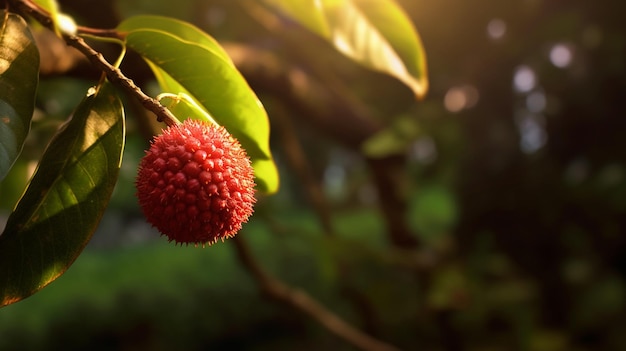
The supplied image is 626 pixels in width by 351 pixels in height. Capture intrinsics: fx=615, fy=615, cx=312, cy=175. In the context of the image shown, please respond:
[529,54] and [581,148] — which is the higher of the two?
[529,54]

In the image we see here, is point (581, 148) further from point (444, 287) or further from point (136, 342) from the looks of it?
point (136, 342)

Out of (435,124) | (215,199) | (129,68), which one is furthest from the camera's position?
(435,124)

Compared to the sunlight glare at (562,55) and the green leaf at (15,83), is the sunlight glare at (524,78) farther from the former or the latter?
the green leaf at (15,83)

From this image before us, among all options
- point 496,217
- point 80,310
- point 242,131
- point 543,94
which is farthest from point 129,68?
point 80,310

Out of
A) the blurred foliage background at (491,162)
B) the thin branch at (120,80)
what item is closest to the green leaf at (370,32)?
the thin branch at (120,80)

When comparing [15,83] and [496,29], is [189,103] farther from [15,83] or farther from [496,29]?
[496,29]

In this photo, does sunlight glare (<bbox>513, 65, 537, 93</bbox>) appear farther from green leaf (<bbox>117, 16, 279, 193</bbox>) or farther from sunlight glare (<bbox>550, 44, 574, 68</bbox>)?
green leaf (<bbox>117, 16, 279, 193</bbox>)

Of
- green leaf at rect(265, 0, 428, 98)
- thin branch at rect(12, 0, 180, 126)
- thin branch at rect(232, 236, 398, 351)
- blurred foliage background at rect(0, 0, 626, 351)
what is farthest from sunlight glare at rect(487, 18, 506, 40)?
thin branch at rect(12, 0, 180, 126)
